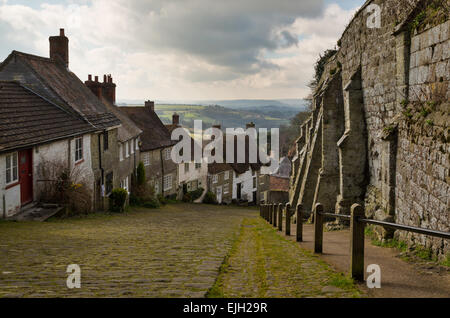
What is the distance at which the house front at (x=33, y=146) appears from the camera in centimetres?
1370

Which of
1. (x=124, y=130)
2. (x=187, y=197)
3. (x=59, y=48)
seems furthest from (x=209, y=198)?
(x=59, y=48)

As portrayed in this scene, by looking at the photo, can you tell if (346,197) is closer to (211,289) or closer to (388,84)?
(388,84)

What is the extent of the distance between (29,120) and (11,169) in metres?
2.90

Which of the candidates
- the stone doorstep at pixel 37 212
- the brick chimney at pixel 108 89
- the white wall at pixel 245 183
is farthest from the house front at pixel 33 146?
the white wall at pixel 245 183

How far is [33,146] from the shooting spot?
15227 millimetres

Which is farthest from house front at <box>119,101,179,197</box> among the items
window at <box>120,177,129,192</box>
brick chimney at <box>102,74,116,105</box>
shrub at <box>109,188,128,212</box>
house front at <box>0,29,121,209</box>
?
shrub at <box>109,188,128,212</box>

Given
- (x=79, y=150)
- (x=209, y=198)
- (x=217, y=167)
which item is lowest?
(x=209, y=198)

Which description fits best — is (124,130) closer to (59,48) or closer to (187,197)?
(59,48)

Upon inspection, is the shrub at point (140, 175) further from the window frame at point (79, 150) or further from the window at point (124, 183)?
the window frame at point (79, 150)
